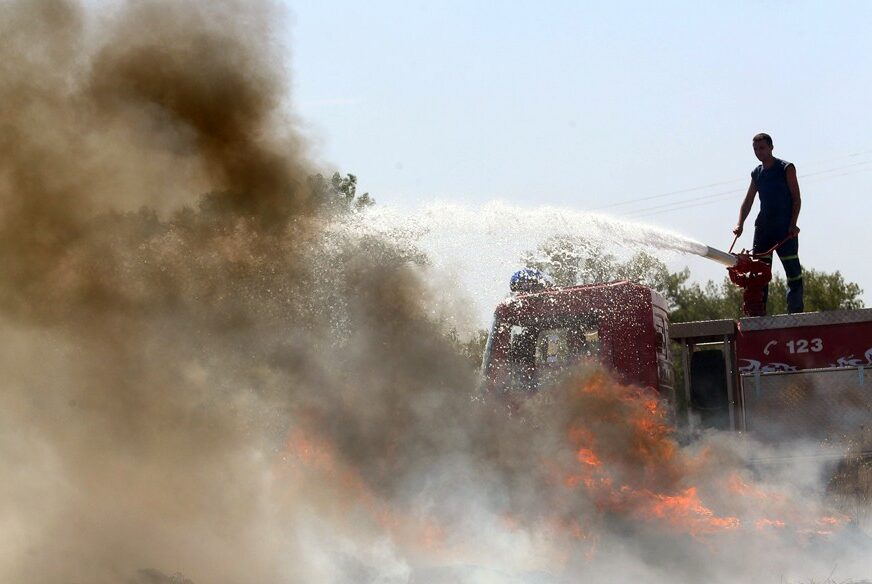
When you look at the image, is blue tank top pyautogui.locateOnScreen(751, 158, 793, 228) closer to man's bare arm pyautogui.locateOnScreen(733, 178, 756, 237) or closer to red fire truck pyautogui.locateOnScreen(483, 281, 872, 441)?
man's bare arm pyautogui.locateOnScreen(733, 178, 756, 237)

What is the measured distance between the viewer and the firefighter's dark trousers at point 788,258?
1041 centimetres

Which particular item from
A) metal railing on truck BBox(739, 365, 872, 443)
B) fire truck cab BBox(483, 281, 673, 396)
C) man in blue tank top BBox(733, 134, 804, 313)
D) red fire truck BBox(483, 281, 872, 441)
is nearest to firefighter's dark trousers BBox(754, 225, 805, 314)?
man in blue tank top BBox(733, 134, 804, 313)

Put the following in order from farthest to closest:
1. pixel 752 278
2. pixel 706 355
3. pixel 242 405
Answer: pixel 752 278 → pixel 706 355 → pixel 242 405

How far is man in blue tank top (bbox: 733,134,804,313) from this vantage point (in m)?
10.6

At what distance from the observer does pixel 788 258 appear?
10562 mm

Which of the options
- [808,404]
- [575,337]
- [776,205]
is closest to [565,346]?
[575,337]

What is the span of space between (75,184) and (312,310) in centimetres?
239

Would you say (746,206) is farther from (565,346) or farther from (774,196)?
(565,346)

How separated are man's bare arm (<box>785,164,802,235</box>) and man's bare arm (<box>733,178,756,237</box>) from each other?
1.35ft

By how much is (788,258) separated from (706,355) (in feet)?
5.31

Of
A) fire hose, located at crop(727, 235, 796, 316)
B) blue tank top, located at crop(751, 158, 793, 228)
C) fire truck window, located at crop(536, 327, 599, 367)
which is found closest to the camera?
fire truck window, located at crop(536, 327, 599, 367)

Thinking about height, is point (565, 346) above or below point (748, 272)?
below

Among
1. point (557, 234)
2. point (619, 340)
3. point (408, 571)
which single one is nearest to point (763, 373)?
point (619, 340)

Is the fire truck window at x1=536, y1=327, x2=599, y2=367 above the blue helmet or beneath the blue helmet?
beneath
